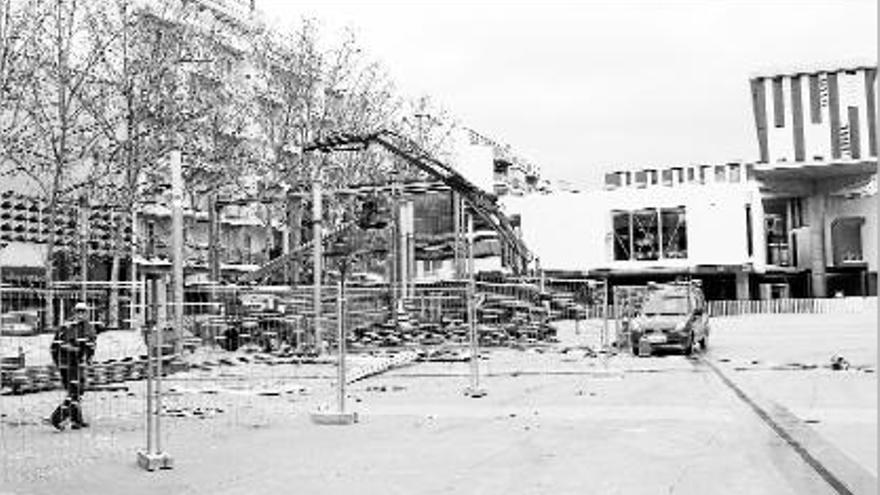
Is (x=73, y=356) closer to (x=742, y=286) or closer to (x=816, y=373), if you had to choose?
(x=816, y=373)

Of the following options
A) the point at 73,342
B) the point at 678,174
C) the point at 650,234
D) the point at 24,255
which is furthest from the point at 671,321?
the point at 678,174

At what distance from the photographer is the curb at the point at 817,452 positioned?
28.5ft

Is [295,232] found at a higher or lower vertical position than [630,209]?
lower

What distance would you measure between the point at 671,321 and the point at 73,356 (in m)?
17.1

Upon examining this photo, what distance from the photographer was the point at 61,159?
A: 35.4 m

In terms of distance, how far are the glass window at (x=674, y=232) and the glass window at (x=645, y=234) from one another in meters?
0.51

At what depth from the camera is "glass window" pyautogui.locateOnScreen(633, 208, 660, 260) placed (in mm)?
69062

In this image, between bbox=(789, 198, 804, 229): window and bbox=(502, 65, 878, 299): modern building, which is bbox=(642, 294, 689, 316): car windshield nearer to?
bbox=(502, 65, 878, 299): modern building

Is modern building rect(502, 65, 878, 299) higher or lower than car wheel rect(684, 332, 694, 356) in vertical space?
higher

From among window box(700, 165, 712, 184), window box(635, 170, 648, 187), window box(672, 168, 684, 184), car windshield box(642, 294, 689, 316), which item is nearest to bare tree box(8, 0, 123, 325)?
car windshield box(642, 294, 689, 316)

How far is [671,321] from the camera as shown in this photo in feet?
88.5

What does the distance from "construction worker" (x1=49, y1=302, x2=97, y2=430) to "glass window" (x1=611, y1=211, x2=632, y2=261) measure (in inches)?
2305

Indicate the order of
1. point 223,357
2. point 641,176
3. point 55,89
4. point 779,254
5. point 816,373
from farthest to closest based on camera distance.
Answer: point 641,176 → point 779,254 → point 55,89 → point 816,373 → point 223,357

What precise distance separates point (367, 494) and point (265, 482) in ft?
3.58
